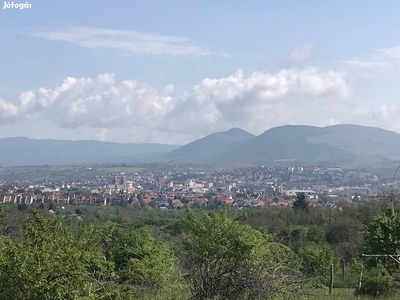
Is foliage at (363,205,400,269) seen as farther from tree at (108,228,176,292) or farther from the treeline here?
tree at (108,228,176,292)

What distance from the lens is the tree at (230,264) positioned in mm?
9102

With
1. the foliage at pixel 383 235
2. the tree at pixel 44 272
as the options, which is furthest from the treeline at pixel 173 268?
the foliage at pixel 383 235

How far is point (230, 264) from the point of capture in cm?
954

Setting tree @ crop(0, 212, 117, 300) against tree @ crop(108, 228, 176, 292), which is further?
tree @ crop(108, 228, 176, 292)

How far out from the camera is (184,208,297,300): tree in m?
9.10

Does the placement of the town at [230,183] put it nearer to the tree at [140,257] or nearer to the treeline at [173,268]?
the tree at [140,257]

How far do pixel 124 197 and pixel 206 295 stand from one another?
90.9 meters

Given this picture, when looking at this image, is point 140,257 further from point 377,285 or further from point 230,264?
point 230,264

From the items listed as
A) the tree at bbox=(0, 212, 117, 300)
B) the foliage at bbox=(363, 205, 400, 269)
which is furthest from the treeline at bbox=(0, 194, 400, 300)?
the foliage at bbox=(363, 205, 400, 269)

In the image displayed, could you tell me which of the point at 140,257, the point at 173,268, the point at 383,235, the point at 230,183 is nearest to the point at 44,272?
the point at 173,268

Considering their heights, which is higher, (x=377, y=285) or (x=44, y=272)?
(x=44, y=272)

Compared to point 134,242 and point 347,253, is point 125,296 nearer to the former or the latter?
point 134,242

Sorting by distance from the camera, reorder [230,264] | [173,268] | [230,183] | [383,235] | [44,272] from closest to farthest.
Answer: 1. [44,272]
2. [230,264]
3. [173,268]
4. [383,235]
5. [230,183]

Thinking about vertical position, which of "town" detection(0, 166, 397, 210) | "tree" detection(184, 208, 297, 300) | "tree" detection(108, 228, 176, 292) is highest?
"tree" detection(184, 208, 297, 300)
